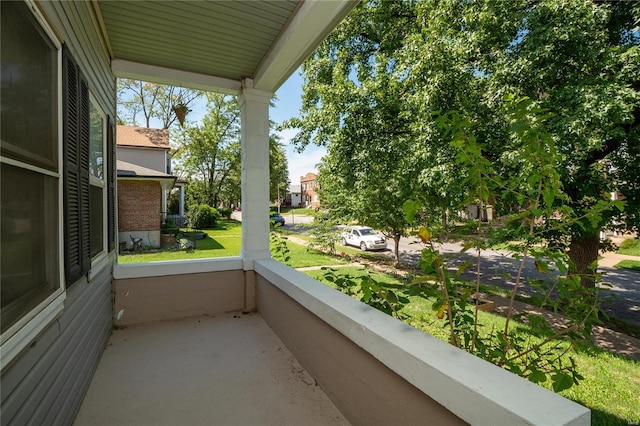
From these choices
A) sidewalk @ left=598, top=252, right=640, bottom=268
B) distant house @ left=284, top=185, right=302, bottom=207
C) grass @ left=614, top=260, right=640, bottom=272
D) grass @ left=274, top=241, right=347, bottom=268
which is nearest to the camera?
grass @ left=274, top=241, right=347, bottom=268

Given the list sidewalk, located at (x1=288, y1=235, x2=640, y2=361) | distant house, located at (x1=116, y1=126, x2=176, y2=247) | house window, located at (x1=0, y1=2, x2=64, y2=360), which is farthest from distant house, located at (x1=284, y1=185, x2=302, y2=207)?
house window, located at (x1=0, y1=2, x2=64, y2=360)

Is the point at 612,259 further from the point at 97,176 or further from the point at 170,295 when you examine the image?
the point at 97,176

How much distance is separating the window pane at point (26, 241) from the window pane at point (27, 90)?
0.09m

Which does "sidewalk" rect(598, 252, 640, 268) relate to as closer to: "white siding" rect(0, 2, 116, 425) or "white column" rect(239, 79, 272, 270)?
"white column" rect(239, 79, 272, 270)

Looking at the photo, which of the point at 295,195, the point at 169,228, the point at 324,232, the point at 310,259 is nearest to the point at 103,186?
the point at 310,259

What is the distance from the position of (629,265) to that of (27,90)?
1568cm

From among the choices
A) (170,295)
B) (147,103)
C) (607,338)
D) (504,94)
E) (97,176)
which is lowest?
(607,338)

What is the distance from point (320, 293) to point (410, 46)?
5524mm

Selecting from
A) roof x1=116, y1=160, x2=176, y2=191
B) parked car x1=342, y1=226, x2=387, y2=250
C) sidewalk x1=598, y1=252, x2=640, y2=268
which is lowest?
sidewalk x1=598, y1=252, x2=640, y2=268

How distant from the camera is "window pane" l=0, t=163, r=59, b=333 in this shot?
1.05m

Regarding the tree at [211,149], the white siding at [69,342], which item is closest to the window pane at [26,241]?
the white siding at [69,342]

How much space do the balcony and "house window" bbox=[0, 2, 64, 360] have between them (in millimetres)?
1025

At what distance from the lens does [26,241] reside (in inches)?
47.4

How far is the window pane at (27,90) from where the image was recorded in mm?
1033
